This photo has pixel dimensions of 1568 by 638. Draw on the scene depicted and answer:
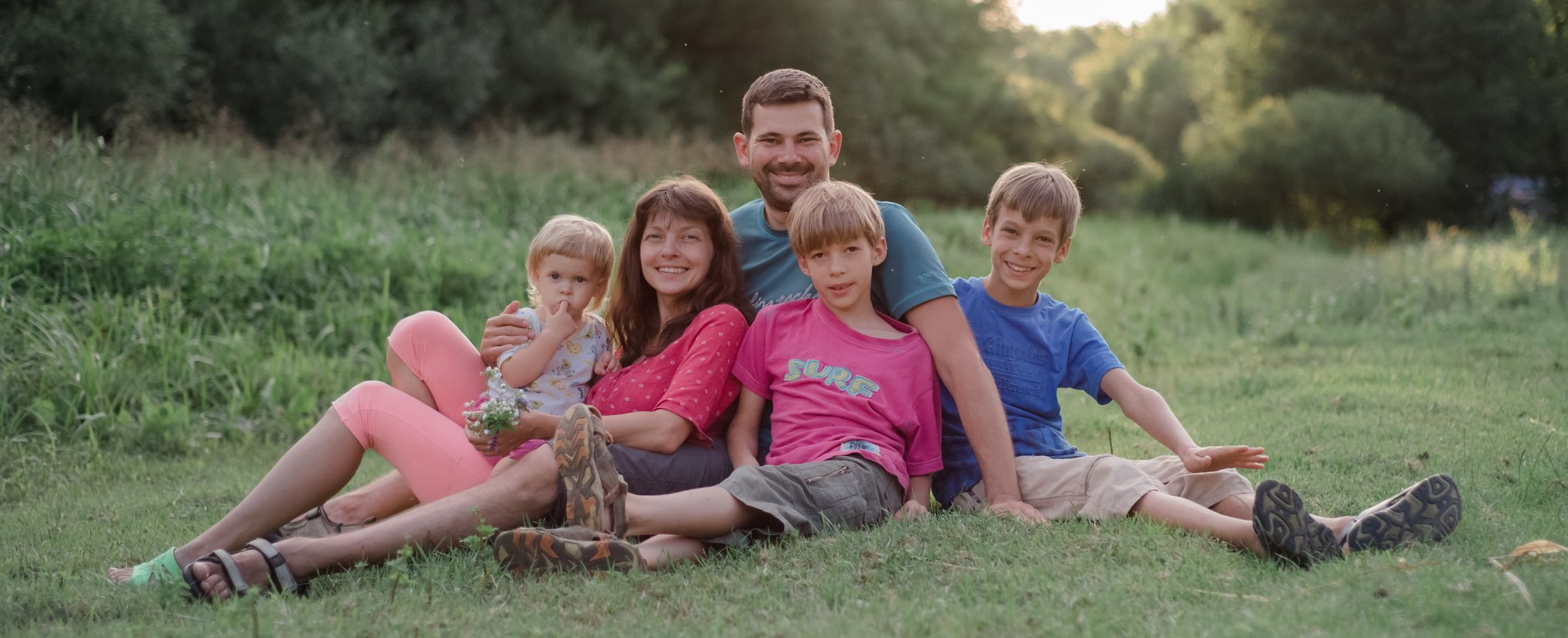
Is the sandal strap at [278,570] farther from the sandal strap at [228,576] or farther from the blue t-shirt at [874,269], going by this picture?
the blue t-shirt at [874,269]

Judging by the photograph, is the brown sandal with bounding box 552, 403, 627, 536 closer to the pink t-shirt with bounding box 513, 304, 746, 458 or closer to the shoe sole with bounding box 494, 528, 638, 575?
the shoe sole with bounding box 494, 528, 638, 575

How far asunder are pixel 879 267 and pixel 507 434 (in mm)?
1475

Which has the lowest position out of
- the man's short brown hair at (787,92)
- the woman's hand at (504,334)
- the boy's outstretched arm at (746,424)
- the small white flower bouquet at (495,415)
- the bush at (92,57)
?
the boy's outstretched arm at (746,424)

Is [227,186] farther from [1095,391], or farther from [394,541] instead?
[1095,391]

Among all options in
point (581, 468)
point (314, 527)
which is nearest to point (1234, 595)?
point (581, 468)

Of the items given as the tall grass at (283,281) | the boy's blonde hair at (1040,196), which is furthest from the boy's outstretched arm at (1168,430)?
the tall grass at (283,281)

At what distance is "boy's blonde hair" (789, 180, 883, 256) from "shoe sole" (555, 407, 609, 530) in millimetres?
1038

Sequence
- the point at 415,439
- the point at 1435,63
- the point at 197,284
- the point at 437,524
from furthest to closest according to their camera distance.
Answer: the point at 1435,63, the point at 197,284, the point at 415,439, the point at 437,524

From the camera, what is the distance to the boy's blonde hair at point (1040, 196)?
4109 mm

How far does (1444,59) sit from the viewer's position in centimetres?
2548

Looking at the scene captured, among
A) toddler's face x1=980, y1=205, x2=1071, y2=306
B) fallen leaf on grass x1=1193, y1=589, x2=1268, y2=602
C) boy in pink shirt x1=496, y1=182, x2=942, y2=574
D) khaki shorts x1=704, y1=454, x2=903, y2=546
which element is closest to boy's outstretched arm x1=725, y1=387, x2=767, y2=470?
boy in pink shirt x1=496, y1=182, x2=942, y2=574

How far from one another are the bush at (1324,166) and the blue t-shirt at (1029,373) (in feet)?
73.5

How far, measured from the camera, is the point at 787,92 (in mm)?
4371

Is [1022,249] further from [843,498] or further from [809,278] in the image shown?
[843,498]
